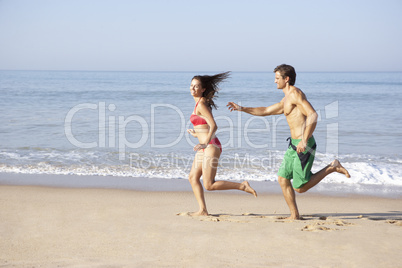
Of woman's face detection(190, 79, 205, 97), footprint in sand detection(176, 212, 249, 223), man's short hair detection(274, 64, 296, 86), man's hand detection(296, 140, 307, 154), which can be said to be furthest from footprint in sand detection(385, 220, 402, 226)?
woman's face detection(190, 79, 205, 97)

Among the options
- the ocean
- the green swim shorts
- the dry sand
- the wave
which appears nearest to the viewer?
the dry sand

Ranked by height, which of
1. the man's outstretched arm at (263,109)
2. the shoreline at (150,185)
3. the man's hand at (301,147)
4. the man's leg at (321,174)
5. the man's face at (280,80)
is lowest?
the shoreline at (150,185)

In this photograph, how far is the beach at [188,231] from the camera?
3.76 meters

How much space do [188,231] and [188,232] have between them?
4cm

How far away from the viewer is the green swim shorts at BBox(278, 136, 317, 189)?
5086 mm

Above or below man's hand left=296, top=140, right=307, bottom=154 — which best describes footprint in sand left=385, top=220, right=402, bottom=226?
below

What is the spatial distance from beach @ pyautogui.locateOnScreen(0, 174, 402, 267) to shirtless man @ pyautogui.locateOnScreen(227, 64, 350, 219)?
0.46m

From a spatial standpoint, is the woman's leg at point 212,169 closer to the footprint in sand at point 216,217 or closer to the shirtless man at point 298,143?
the footprint in sand at point 216,217

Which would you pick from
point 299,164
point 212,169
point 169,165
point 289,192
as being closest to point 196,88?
point 212,169

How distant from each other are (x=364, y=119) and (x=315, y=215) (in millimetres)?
12464

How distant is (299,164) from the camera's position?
16.8ft

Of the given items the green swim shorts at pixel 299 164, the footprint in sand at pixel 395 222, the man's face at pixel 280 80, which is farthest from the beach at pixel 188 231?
the man's face at pixel 280 80

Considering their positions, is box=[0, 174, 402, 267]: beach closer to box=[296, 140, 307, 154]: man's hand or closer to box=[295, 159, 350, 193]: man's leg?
box=[295, 159, 350, 193]: man's leg

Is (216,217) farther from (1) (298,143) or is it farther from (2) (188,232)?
(1) (298,143)
